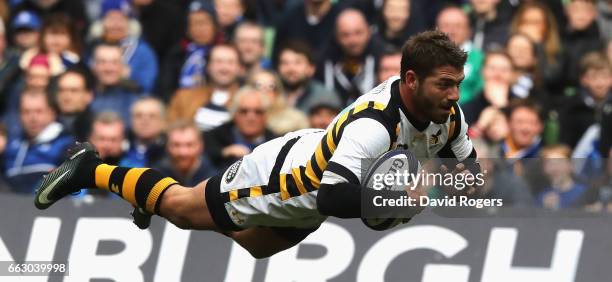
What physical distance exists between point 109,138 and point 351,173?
4.53m

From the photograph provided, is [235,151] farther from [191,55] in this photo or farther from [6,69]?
[6,69]

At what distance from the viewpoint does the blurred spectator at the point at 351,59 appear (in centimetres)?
1387

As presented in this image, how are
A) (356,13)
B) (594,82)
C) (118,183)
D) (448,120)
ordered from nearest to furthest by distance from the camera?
1. (448,120)
2. (118,183)
3. (594,82)
4. (356,13)

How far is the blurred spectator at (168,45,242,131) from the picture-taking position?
13.7 metres

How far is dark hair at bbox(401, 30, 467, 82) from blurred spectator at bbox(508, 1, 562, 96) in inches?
181

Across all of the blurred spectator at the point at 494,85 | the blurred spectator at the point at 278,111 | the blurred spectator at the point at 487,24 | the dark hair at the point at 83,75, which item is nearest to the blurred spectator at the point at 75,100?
the dark hair at the point at 83,75

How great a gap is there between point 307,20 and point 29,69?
8.15 feet

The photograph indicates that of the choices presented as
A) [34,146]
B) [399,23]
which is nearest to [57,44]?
[34,146]

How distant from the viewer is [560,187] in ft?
37.0

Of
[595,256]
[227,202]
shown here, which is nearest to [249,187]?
[227,202]

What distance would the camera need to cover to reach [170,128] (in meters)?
13.2

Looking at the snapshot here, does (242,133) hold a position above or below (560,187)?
above

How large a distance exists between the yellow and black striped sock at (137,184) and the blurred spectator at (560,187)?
2.66 metres

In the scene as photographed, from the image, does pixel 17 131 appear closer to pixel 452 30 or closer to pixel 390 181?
pixel 452 30
